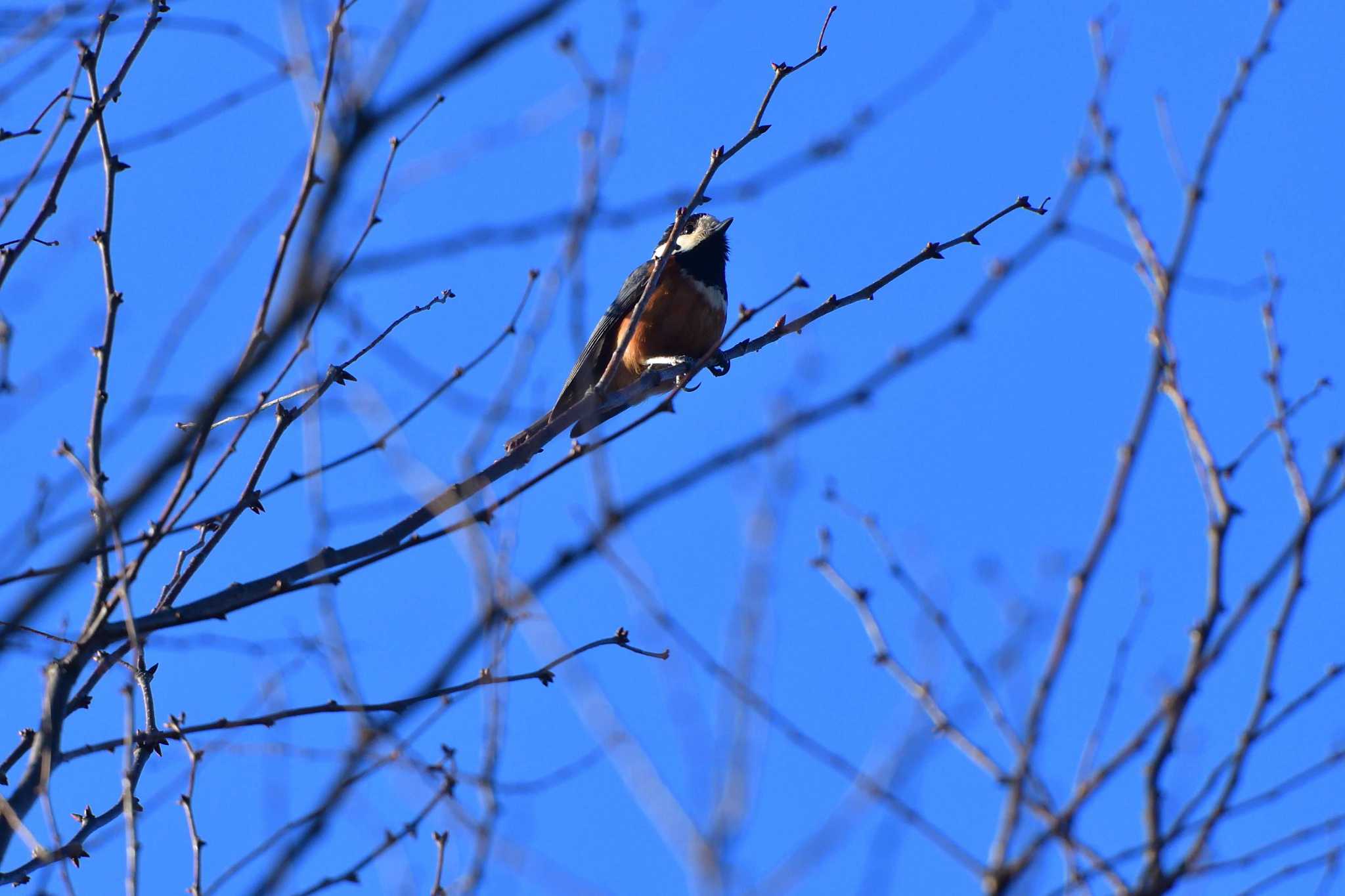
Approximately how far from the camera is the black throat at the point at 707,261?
786 centimetres

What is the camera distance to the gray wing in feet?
25.5

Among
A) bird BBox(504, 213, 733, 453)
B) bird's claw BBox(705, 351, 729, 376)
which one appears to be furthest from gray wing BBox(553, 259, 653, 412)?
bird's claw BBox(705, 351, 729, 376)

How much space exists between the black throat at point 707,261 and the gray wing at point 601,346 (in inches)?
8.6

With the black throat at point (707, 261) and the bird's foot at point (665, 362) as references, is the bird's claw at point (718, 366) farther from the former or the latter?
the black throat at point (707, 261)

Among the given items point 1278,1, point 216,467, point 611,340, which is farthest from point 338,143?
point 611,340

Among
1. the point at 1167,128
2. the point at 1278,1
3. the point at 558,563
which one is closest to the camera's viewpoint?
the point at 558,563

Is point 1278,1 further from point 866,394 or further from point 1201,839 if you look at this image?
point 1201,839

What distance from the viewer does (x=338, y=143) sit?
8.45ft

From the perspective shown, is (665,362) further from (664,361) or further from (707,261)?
(707,261)

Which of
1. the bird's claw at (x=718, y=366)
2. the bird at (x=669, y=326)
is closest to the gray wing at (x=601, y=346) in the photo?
the bird at (x=669, y=326)

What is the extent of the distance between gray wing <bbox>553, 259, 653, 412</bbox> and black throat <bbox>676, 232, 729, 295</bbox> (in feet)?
0.71

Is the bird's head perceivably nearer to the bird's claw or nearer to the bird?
the bird

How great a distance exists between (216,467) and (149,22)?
113cm

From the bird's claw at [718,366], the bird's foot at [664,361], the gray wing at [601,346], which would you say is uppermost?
the gray wing at [601,346]
